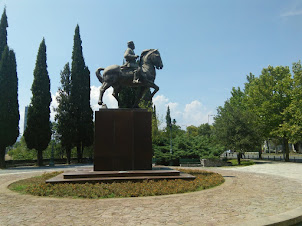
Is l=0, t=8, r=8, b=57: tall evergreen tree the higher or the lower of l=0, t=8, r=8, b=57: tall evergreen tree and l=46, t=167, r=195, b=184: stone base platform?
the higher

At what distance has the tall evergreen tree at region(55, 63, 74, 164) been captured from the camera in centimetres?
3216

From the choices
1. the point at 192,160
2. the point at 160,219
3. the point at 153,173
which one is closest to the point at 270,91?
the point at 192,160

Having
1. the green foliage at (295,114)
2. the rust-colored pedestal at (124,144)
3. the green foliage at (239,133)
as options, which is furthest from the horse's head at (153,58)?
the green foliage at (295,114)

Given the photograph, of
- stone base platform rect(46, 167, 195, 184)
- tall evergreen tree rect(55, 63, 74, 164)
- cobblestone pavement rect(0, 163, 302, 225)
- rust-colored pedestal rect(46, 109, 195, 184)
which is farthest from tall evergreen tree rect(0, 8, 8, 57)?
cobblestone pavement rect(0, 163, 302, 225)

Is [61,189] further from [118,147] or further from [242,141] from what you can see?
[242,141]

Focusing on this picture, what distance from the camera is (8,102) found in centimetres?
2695

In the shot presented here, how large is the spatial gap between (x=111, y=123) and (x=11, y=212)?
5577mm

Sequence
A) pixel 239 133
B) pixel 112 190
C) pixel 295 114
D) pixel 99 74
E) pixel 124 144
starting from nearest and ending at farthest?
pixel 112 190, pixel 124 144, pixel 99 74, pixel 295 114, pixel 239 133

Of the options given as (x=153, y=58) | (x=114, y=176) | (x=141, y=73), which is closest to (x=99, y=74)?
(x=141, y=73)

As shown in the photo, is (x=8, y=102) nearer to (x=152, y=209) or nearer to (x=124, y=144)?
(x=124, y=144)

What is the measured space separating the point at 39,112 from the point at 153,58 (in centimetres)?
2268

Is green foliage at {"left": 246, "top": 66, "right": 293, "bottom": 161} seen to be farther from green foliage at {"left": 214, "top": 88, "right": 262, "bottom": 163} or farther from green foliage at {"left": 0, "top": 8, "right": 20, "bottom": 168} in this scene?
green foliage at {"left": 0, "top": 8, "right": 20, "bottom": 168}

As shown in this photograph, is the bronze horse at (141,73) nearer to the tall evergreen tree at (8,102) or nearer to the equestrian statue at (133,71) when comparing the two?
the equestrian statue at (133,71)

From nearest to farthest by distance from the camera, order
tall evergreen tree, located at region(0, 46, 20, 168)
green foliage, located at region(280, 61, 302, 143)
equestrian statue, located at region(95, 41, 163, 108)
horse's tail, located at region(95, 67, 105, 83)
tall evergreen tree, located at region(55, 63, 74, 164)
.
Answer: equestrian statue, located at region(95, 41, 163, 108) → horse's tail, located at region(95, 67, 105, 83) → green foliage, located at region(280, 61, 302, 143) → tall evergreen tree, located at region(0, 46, 20, 168) → tall evergreen tree, located at region(55, 63, 74, 164)
